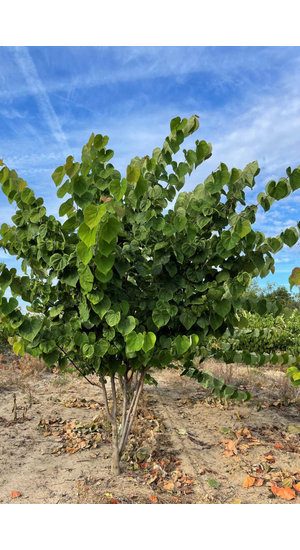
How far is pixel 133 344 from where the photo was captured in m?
2.56

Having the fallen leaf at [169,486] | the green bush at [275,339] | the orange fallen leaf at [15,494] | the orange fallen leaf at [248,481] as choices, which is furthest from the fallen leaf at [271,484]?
the green bush at [275,339]

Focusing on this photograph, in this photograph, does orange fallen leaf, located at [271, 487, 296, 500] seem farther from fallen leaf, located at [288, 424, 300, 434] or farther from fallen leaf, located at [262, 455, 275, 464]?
fallen leaf, located at [288, 424, 300, 434]

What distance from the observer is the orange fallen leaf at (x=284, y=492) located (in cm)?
340

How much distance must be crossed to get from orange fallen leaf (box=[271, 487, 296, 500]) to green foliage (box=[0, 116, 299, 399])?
4.87ft

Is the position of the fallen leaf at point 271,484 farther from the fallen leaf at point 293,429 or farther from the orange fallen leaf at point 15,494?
the orange fallen leaf at point 15,494

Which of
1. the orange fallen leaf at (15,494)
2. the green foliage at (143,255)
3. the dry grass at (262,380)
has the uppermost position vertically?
the green foliage at (143,255)

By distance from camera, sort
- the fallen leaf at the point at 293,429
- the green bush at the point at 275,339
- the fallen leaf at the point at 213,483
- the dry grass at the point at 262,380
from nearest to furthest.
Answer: the fallen leaf at the point at 213,483 → the fallen leaf at the point at 293,429 → the dry grass at the point at 262,380 → the green bush at the point at 275,339

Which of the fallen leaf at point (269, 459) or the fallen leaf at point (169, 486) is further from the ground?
the fallen leaf at point (269, 459)

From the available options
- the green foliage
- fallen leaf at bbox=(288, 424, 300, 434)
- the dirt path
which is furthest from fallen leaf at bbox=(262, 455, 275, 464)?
the green foliage

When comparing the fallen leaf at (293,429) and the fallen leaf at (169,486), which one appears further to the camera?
the fallen leaf at (293,429)

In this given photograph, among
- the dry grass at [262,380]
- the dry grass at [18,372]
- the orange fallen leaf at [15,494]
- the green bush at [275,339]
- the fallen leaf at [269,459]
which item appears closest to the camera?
the orange fallen leaf at [15,494]

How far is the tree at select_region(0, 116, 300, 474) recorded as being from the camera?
2619 millimetres

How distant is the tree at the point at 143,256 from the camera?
262 cm

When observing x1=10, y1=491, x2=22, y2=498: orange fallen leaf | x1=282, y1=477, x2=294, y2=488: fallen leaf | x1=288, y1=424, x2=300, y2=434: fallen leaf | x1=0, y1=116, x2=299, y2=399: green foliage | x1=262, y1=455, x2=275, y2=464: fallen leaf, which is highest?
x1=0, y1=116, x2=299, y2=399: green foliage
